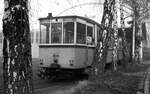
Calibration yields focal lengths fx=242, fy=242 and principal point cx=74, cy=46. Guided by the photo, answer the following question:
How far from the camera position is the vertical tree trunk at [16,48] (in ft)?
12.6

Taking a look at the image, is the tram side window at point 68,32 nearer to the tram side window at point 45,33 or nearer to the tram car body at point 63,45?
the tram car body at point 63,45

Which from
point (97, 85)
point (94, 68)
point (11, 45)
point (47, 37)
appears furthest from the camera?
point (47, 37)

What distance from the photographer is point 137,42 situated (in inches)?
1017

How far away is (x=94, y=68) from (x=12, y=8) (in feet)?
18.7

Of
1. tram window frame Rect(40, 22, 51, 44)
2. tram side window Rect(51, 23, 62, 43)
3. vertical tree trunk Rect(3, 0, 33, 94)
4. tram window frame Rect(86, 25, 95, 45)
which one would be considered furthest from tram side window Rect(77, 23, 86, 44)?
vertical tree trunk Rect(3, 0, 33, 94)

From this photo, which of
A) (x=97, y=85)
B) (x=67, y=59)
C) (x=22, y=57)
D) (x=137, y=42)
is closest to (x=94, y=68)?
(x=97, y=85)

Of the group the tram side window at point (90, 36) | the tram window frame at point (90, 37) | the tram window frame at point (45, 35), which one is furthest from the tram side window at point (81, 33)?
the tram window frame at point (45, 35)

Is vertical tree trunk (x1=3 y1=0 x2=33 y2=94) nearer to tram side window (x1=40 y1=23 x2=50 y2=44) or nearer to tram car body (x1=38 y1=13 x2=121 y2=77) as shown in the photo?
tram car body (x1=38 y1=13 x2=121 y2=77)

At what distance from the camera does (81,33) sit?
12.0m

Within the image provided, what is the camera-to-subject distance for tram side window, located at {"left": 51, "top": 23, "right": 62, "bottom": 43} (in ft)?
38.4

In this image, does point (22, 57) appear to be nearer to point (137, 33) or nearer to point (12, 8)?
point (12, 8)

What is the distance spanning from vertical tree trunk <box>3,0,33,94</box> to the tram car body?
23.7 ft

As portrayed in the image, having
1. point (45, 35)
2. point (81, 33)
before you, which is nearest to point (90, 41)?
point (81, 33)

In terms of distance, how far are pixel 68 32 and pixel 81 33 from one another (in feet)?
2.47
